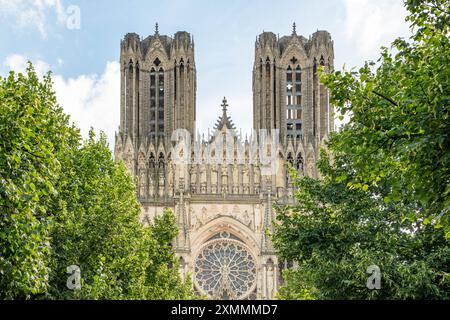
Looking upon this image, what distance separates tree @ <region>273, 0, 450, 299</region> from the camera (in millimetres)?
17859

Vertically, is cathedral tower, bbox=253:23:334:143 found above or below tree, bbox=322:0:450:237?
above

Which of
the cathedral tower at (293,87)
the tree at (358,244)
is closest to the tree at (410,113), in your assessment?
the tree at (358,244)

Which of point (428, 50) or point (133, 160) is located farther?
point (133, 160)

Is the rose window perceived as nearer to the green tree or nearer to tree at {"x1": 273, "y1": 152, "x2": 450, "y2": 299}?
the green tree

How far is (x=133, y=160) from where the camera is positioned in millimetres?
64938

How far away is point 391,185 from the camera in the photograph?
21.5 meters

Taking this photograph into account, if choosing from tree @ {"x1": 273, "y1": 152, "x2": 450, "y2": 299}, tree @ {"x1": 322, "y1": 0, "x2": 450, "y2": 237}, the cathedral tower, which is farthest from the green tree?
the cathedral tower

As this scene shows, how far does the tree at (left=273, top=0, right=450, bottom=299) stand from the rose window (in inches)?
1284

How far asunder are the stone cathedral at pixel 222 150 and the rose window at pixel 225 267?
0.07m

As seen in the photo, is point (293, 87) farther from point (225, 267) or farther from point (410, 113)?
point (410, 113)

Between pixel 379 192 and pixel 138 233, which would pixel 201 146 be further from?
pixel 379 192

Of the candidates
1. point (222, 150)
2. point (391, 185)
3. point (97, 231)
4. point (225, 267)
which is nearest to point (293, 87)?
point (222, 150)

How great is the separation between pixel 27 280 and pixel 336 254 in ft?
41.8
